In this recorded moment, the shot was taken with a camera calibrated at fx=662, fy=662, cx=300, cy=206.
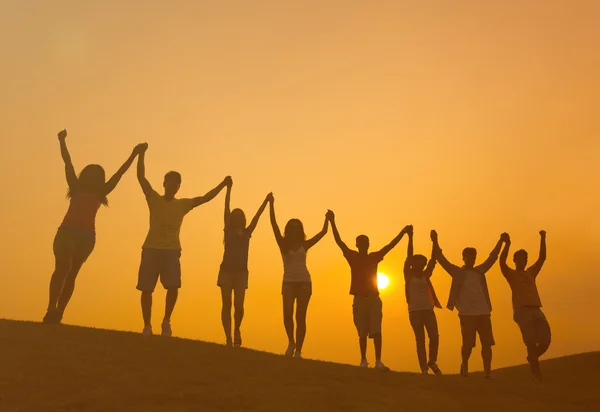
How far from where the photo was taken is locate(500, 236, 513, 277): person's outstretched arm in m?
13.1

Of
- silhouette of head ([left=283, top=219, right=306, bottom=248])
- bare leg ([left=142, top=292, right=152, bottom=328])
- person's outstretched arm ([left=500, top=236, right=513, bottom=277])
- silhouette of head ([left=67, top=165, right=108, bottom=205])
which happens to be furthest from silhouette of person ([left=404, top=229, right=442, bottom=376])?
silhouette of head ([left=67, top=165, right=108, bottom=205])

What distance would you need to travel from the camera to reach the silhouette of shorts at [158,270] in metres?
11.2

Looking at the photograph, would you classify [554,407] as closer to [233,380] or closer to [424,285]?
[424,285]

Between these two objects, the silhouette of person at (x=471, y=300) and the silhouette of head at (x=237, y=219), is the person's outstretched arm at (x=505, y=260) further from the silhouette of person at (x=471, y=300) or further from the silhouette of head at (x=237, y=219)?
the silhouette of head at (x=237, y=219)

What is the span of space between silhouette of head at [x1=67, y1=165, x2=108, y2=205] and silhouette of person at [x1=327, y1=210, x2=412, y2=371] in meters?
4.62

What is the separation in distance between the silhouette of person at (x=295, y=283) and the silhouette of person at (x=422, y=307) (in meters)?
2.16

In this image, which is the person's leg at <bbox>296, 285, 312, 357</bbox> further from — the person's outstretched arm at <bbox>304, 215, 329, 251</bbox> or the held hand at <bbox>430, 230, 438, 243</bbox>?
the held hand at <bbox>430, 230, 438, 243</bbox>

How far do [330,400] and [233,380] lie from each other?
4.64ft

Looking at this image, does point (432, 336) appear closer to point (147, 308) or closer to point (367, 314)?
point (367, 314)

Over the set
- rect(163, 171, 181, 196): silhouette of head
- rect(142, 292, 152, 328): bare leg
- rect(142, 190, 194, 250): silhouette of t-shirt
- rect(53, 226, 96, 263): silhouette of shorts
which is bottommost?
rect(142, 292, 152, 328): bare leg

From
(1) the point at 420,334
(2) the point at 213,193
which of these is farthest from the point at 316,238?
(1) the point at 420,334

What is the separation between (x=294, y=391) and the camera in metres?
9.20

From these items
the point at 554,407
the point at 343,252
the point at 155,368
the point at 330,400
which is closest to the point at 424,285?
the point at 343,252

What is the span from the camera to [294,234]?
1223 centimetres
